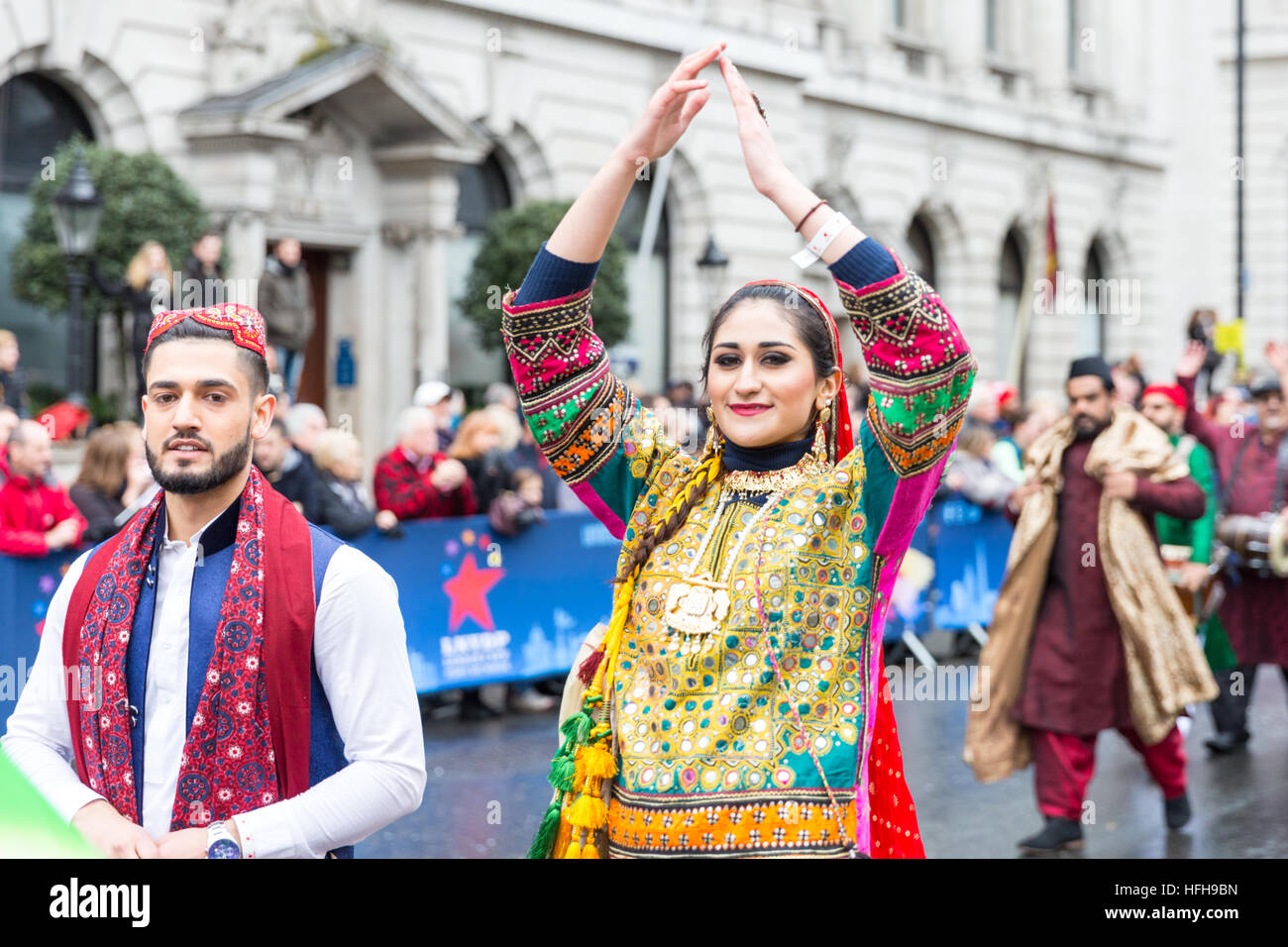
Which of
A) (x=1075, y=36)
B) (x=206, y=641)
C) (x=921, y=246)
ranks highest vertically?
(x=1075, y=36)

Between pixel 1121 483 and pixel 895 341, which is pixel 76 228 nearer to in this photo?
pixel 1121 483

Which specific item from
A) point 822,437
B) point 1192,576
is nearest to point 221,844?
point 822,437

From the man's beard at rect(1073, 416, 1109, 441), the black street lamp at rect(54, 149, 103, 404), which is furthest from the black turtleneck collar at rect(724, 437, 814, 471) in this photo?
the black street lamp at rect(54, 149, 103, 404)

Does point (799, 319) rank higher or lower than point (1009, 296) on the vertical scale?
lower

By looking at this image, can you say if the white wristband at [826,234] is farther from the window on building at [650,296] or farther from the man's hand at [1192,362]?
the window on building at [650,296]

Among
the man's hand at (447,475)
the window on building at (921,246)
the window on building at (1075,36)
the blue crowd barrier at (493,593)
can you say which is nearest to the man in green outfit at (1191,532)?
the blue crowd barrier at (493,593)

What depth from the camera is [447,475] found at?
1048 cm

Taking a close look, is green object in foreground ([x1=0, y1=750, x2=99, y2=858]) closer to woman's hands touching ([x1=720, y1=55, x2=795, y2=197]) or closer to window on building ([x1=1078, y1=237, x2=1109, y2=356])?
woman's hands touching ([x1=720, y1=55, x2=795, y2=197])

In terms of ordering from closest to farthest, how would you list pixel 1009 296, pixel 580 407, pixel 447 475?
pixel 580 407
pixel 447 475
pixel 1009 296

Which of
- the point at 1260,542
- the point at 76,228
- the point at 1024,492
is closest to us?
the point at 1024,492

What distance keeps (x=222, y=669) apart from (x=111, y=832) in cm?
31

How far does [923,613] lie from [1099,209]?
21.2m

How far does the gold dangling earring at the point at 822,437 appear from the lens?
323 cm
